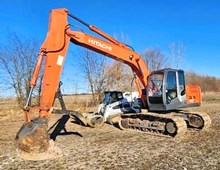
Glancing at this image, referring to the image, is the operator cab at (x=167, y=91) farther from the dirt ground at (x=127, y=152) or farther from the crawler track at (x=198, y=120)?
the dirt ground at (x=127, y=152)

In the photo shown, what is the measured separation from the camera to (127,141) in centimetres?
959

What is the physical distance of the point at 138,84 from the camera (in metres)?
12.1

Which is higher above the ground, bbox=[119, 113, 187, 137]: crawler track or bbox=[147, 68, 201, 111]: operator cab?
bbox=[147, 68, 201, 111]: operator cab

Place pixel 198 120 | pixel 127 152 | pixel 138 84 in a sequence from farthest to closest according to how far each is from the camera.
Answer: pixel 138 84 < pixel 198 120 < pixel 127 152

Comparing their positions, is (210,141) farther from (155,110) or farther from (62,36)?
(62,36)

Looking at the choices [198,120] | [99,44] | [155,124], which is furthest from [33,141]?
[198,120]

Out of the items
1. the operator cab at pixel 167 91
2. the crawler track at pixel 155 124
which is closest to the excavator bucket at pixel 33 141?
the crawler track at pixel 155 124

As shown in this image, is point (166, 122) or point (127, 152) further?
point (166, 122)

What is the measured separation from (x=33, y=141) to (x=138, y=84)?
6056mm

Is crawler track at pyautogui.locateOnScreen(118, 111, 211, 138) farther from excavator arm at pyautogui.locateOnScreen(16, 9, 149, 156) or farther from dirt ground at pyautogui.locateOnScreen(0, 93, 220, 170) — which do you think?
excavator arm at pyautogui.locateOnScreen(16, 9, 149, 156)

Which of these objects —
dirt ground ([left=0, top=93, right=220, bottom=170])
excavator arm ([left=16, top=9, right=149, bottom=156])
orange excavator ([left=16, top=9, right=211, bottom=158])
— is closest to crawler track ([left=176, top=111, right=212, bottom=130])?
orange excavator ([left=16, top=9, right=211, bottom=158])

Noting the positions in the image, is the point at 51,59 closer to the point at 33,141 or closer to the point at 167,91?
the point at 33,141

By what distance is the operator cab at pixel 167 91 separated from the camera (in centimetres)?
1092

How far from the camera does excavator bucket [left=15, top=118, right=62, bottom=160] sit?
23.0ft
